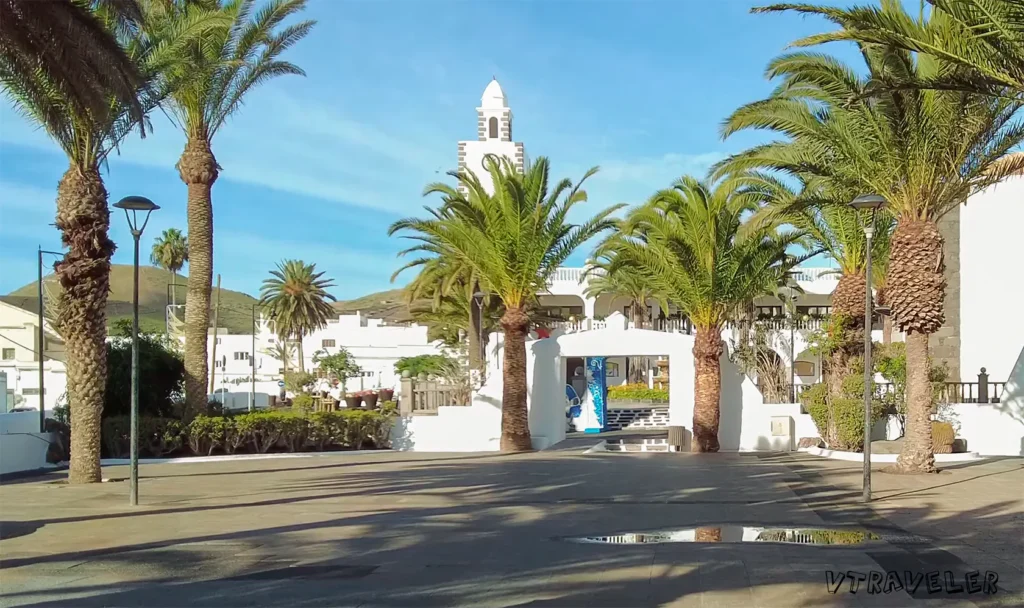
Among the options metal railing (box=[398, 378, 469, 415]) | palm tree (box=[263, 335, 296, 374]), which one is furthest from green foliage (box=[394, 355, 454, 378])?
palm tree (box=[263, 335, 296, 374])

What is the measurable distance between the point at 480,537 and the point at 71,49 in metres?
7.44

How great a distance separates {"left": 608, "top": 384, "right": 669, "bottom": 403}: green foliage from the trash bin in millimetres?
21987

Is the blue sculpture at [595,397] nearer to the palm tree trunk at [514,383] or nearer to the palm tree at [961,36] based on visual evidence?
the palm tree trunk at [514,383]

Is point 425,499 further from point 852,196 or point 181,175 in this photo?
point 181,175

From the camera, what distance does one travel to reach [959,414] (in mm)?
24906

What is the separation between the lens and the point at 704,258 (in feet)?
82.4

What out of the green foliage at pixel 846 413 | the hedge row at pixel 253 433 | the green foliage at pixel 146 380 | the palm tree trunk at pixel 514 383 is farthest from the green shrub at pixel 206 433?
the green foliage at pixel 846 413

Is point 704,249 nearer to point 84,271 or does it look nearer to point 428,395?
point 428,395

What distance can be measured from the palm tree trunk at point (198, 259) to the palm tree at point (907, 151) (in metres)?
12.5

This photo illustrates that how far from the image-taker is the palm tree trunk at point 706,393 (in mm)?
25656

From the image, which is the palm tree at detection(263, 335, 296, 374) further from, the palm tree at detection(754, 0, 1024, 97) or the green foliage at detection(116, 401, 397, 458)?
the palm tree at detection(754, 0, 1024, 97)

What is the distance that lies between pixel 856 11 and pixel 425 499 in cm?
962

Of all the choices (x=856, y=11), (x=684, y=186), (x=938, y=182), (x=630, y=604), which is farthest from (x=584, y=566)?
(x=684, y=186)

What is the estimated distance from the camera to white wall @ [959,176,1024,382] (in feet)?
97.2
